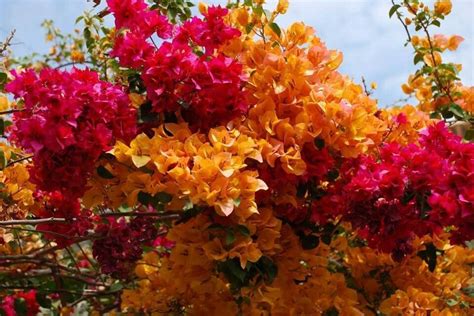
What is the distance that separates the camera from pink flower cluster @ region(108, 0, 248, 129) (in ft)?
5.62

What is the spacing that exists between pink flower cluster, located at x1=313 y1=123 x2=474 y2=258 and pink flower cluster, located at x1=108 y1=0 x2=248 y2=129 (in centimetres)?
38

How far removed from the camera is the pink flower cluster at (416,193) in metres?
1.70

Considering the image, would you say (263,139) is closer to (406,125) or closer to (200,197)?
(200,197)

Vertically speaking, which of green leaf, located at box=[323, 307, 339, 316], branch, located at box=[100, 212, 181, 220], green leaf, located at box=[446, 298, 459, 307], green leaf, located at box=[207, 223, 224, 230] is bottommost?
green leaf, located at box=[323, 307, 339, 316]

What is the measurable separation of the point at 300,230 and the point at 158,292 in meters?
0.64

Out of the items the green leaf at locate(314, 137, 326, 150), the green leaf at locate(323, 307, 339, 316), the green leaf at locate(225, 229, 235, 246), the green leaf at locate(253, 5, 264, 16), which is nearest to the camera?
the green leaf at locate(225, 229, 235, 246)

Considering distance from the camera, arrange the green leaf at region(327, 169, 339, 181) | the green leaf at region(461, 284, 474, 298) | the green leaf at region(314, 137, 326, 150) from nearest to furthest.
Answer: the green leaf at region(314, 137, 326, 150)
the green leaf at region(327, 169, 339, 181)
the green leaf at region(461, 284, 474, 298)

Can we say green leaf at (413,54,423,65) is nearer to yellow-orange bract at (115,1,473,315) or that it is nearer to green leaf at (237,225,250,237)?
yellow-orange bract at (115,1,473,315)

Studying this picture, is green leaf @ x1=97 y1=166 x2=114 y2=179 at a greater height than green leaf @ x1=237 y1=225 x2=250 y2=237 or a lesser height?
greater

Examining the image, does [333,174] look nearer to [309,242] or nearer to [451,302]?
[309,242]

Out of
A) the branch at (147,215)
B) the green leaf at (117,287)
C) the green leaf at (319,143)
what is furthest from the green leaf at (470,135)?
the green leaf at (117,287)

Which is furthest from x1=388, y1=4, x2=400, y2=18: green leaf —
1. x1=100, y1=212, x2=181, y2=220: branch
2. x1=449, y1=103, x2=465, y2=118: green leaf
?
x1=100, y1=212, x2=181, y2=220: branch

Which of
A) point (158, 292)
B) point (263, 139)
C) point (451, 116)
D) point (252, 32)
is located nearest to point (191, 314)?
point (158, 292)

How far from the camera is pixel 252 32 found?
2.07 meters
